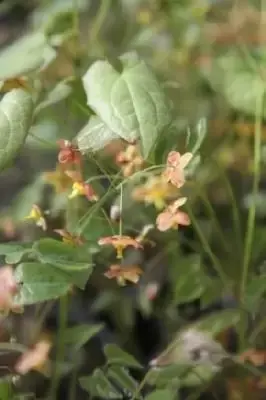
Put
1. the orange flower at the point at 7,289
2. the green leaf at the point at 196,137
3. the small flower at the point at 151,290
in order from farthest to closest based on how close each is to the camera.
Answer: the small flower at the point at 151,290 → the green leaf at the point at 196,137 → the orange flower at the point at 7,289

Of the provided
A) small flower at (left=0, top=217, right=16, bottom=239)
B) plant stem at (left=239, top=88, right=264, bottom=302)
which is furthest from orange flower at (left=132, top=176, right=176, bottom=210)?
small flower at (left=0, top=217, right=16, bottom=239)

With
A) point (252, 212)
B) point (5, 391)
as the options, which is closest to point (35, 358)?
point (5, 391)

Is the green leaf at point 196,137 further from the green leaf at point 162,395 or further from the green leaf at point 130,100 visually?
the green leaf at point 162,395

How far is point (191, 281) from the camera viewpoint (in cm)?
76

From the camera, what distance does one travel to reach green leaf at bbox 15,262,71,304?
57 centimetres

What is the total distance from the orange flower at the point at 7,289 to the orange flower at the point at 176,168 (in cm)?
14

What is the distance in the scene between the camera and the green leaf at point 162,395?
2.13 ft

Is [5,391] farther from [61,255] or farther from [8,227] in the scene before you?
[8,227]

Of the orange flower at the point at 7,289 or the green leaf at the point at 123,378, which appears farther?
the green leaf at the point at 123,378

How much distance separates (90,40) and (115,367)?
0.41m

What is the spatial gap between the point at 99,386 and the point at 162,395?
0.07 metres

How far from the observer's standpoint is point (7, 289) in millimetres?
550

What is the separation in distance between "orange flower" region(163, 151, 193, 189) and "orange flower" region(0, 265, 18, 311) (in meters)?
0.14

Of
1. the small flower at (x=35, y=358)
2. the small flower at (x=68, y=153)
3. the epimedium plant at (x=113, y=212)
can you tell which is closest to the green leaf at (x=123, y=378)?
the epimedium plant at (x=113, y=212)
